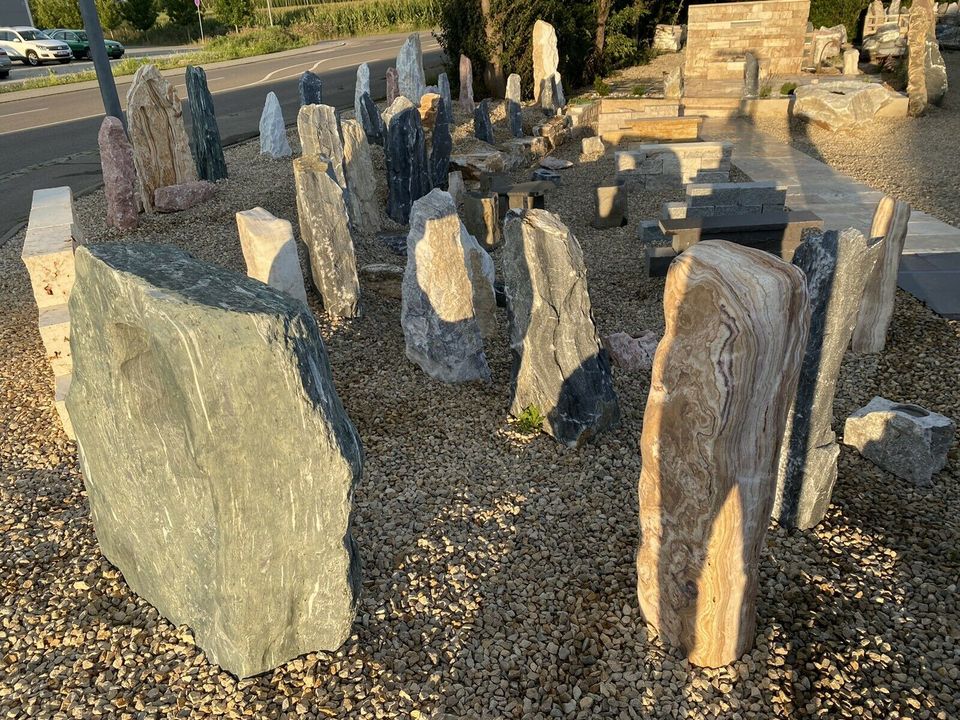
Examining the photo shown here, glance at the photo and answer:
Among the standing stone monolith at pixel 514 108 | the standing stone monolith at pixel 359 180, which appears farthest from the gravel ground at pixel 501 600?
the standing stone monolith at pixel 514 108

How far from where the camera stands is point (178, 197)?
9156 mm

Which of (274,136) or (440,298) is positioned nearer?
(440,298)

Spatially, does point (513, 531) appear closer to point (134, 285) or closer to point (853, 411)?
point (134, 285)

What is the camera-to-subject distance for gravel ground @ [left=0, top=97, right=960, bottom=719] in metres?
3.05

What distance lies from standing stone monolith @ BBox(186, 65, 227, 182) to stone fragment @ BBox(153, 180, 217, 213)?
105 centimetres

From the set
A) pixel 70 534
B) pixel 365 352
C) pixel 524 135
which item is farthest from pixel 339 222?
pixel 524 135

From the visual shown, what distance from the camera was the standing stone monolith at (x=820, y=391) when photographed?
3.85m

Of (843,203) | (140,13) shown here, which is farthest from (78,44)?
(843,203)

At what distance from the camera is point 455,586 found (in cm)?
366

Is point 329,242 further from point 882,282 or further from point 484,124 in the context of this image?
point 484,124

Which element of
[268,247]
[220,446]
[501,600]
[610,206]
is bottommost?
[501,600]

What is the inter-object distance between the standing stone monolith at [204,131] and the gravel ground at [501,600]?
580 centimetres

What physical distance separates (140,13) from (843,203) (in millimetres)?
36776

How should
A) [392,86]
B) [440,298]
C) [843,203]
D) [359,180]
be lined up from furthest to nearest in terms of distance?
1. [392,86]
2. [843,203]
3. [359,180]
4. [440,298]
